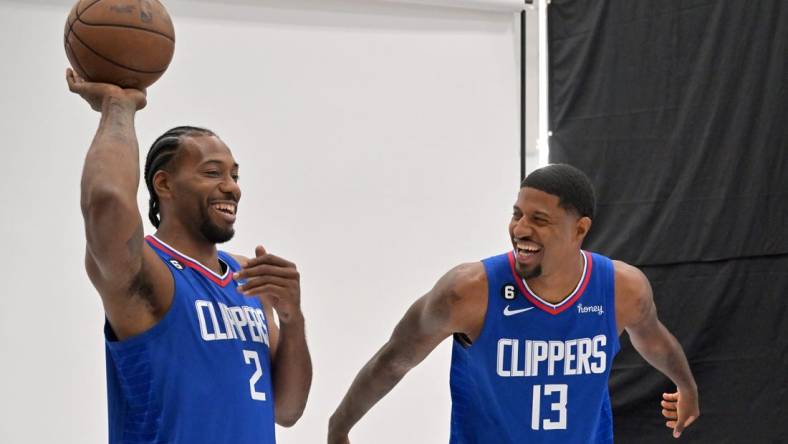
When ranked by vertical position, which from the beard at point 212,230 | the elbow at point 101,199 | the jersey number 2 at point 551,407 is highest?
→ the elbow at point 101,199

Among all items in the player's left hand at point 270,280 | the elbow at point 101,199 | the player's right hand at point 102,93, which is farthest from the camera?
the player's left hand at point 270,280

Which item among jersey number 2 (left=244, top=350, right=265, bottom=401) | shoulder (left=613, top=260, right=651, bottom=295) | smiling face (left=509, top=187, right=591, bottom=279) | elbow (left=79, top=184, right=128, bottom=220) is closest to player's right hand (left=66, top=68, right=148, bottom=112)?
elbow (left=79, top=184, right=128, bottom=220)

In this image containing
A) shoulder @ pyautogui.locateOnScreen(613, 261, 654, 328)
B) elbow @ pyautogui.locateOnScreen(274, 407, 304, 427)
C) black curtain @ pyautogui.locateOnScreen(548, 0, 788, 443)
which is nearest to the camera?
elbow @ pyautogui.locateOnScreen(274, 407, 304, 427)

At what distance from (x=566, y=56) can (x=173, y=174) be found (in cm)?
382

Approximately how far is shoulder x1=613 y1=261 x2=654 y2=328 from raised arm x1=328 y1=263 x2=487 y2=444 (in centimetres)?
55

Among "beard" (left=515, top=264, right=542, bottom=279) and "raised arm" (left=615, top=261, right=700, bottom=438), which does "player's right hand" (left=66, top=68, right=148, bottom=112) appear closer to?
"beard" (left=515, top=264, right=542, bottom=279)

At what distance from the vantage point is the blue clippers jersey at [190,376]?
2457mm

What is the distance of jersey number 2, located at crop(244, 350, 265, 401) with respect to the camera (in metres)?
2.63

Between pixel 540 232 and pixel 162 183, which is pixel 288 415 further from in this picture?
pixel 540 232

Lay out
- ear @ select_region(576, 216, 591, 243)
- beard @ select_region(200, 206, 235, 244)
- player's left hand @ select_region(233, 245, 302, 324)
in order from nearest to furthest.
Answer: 1. player's left hand @ select_region(233, 245, 302, 324)
2. beard @ select_region(200, 206, 235, 244)
3. ear @ select_region(576, 216, 591, 243)

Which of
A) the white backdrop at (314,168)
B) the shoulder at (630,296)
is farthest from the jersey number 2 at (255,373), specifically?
the white backdrop at (314,168)

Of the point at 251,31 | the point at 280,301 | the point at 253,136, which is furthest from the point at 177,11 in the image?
the point at 280,301

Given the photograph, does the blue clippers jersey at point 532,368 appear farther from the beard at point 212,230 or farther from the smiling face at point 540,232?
the beard at point 212,230

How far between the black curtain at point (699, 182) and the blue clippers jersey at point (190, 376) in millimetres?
3381
